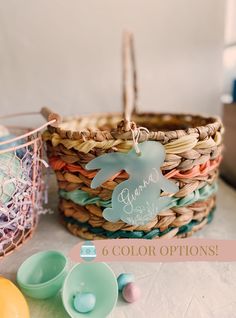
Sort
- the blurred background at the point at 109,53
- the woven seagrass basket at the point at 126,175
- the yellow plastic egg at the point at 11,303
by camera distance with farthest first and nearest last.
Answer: the blurred background at the point at 109,53 < the woven seagrass basket at the point at 126,175 < the yellow plastic egg at the point at 11,303

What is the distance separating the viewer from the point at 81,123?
2.26 feet

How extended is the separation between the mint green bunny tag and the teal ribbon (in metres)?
0.02

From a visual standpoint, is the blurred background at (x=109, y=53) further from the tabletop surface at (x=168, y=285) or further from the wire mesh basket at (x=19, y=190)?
the tabletop surface at (x=168, y=285)

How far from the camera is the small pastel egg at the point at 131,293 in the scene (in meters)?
0.38

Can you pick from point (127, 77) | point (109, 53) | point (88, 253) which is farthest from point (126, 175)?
point (109, 53)

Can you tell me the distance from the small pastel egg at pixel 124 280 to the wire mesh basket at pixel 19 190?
6.8 inches

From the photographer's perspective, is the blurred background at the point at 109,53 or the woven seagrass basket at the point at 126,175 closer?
the woven seagrass basket at the point at 126,175

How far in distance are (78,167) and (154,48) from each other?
48cm

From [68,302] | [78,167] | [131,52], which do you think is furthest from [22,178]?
[131,52]

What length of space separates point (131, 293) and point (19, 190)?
0.22 meters

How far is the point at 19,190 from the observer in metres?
0.45

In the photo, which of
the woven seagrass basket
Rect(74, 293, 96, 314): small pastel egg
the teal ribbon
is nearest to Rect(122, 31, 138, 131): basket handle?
the woven seagrass basket

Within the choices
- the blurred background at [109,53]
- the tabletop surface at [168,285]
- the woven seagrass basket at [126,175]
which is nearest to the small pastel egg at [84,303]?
the tabletop surface at [168,285]

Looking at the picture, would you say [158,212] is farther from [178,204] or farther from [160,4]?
[160,4]
